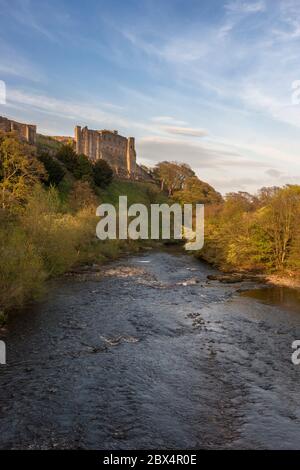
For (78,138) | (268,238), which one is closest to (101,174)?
(78,138)

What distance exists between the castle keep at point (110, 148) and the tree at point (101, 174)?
710 inches

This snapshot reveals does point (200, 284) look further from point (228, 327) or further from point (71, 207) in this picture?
point (71, 207)

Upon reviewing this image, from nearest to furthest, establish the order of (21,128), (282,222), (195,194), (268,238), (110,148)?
(282,222) < (268,238) < (21,128) < (195,194) < (110,148)

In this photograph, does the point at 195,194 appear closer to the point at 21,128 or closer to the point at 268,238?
the point at 21,128

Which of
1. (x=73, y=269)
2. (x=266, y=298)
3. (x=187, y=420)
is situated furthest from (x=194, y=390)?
(x=73, y=269)

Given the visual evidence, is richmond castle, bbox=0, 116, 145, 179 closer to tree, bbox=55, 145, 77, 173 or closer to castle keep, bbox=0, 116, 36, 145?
castle keep, bbox=0, 116, 36, 145

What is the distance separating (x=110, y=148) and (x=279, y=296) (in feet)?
318

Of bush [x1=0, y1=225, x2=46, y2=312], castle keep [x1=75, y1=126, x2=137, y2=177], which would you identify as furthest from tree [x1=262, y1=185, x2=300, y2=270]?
castle keep [x1=75, y1=126, x2=137, y2=177]

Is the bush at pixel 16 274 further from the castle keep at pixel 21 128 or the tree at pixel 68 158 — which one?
the castle keep at pixel 21 128

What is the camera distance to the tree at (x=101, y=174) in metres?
83.2

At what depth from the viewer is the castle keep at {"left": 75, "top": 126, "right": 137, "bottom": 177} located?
363 ft

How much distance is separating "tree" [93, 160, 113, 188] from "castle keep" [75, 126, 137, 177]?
18038mm

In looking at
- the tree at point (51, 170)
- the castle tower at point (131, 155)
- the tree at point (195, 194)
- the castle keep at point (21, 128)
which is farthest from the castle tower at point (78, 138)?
the tree at point (51, 170)

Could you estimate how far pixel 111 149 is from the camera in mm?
120250
